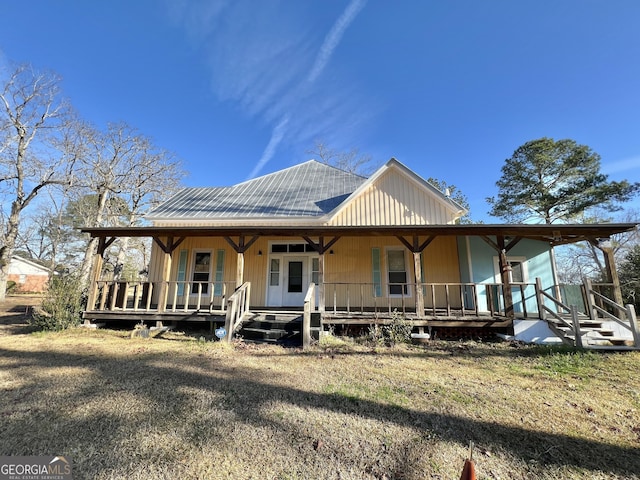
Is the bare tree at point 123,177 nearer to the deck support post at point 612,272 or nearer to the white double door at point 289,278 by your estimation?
the white double door at point 289,278

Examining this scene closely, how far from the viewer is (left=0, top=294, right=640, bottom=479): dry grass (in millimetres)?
2889

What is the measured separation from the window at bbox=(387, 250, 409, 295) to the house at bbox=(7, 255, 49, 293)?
121 ft

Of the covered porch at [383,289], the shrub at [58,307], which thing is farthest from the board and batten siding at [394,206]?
the shrub at [58,307]

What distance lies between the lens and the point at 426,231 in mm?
8633

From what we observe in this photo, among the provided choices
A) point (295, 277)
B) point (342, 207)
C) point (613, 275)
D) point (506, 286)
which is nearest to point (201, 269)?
point (295, 277)

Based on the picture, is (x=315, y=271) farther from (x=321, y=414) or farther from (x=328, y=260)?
(x=321, y=414)

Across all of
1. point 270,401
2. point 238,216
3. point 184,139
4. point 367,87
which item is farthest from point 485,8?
point 184,139

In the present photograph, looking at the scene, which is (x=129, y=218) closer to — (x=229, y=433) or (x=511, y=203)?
(x=229, y=433)

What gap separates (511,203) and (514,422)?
2376cm

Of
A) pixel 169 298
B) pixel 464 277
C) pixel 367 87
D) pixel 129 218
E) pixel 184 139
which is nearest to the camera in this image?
pixel 464 277

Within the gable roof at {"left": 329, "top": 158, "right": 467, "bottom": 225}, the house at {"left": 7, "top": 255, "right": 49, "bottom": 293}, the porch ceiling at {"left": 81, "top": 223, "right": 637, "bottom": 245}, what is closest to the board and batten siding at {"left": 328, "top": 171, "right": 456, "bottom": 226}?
the gable roof at {"left": 329, "top": 158, "right": 467, "bottom": 225}

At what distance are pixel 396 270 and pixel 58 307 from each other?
1106 cm

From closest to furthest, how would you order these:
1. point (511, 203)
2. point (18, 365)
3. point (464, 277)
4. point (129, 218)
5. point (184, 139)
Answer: point (18, 365) → point (464, 277) → point (184, 139) → point (511, 203) → point (129, 218)

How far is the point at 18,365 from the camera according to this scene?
18.6 ft
